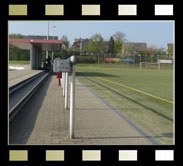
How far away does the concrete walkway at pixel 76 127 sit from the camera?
5199 mm

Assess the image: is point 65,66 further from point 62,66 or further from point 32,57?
point 32,57

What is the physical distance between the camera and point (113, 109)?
27.9 ft

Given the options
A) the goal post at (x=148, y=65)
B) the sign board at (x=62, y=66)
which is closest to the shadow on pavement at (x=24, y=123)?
the sign board at (x=62, y=66)

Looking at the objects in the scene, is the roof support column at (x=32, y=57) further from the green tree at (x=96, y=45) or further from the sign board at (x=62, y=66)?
the green tree at (x=96, y=45)

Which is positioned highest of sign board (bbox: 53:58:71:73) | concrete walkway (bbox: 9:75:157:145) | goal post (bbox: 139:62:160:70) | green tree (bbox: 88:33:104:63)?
green tree (bbox: 88:33:104:63)

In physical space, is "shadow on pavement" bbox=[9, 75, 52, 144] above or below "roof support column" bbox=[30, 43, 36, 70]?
below

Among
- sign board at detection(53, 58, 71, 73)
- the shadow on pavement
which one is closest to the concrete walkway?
the shadow on pavement

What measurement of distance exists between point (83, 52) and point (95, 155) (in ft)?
199

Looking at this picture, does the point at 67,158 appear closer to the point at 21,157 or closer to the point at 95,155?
the point at 95,155

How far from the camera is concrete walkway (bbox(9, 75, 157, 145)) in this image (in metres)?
5.20

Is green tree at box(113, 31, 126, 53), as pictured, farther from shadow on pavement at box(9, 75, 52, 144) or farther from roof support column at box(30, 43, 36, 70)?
shadow on pavement at box(9, 75, 52, 144)

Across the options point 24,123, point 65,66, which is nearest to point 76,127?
point 24,123
